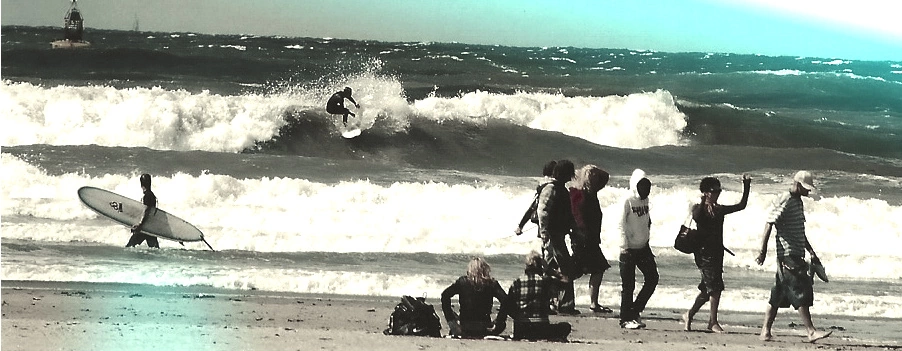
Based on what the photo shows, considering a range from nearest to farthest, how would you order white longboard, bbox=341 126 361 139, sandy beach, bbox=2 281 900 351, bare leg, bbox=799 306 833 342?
sandy beach, bbox=2 281 900 351 → bare leg, bbox=799 306 833 342 → white longboard, bbox=341 126 361 139

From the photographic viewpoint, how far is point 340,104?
621 centimetres

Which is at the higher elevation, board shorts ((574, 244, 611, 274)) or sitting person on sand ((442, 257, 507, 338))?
board shorts ((574, 244, 611, 274))

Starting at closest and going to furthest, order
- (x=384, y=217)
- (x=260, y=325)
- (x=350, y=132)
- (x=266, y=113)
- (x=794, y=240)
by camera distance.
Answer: (x=794, y=240) → (x=260, y=325) → (x=384, y=217) → (x=350, y=132) → (x=266, y=113)

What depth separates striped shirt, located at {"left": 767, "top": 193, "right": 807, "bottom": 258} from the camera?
3.82 meters

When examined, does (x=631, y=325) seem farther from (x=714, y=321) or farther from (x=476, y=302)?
(x=476, y=302)

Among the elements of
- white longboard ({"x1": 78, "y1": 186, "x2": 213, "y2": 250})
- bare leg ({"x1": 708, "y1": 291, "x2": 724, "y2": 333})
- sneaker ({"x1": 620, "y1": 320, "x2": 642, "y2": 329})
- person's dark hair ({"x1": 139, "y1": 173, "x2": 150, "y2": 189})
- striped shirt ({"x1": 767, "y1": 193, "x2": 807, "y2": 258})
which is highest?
striped shirt ({"x1": 767, "y1": 193, "x2": 807, "y2": 258})

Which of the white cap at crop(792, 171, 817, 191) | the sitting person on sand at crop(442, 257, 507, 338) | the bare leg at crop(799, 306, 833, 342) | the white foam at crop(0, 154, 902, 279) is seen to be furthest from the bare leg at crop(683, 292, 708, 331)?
the white foam at crop(0, 154, 902, 279)

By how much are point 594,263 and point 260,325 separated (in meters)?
1.27

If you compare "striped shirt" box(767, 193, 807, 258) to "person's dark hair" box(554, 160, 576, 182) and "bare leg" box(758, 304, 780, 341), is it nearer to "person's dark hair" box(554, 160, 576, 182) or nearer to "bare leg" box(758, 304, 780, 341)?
"bare leg" box(758, 304, 780, 341)

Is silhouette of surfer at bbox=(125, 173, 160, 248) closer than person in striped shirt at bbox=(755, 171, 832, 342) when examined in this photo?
No

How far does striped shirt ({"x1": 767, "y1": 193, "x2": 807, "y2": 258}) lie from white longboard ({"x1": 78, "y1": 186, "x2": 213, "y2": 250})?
8.94ft

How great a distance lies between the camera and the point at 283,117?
6250 millimetres

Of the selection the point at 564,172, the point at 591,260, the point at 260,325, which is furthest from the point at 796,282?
the point at 260,325

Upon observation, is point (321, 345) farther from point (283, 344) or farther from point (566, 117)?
point (566, 117)
